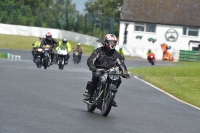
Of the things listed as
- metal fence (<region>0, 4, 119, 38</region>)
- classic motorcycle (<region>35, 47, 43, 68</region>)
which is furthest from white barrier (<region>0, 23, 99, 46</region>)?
classic motorcycle (<region>35, 47, 43, 68</region>)

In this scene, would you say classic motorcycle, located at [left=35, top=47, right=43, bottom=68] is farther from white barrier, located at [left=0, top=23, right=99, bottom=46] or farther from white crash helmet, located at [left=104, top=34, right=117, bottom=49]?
white barrier, located at [left=0, top=23, right=99, bottom=46]

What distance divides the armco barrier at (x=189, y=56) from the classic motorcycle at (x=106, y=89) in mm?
55559

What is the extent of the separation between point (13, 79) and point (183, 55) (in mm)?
49857

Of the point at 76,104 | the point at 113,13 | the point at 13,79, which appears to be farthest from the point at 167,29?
the point at 76,104

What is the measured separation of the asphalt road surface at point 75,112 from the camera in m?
11.3

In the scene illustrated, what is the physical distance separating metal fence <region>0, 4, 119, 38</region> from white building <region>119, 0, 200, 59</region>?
2.22 metres

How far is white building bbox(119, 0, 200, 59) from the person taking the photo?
254ft

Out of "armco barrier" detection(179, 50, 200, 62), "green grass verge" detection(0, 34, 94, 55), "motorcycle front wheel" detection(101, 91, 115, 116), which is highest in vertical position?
"motorcycle front wheel" detection(101, 91, 115, 116)

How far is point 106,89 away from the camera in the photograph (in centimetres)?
1352

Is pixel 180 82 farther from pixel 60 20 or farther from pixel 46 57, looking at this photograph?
pixel 60 20

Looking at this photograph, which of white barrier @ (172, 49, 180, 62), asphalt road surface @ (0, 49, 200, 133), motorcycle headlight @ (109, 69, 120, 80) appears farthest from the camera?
white barrier @ (172, 49, 180, 62)

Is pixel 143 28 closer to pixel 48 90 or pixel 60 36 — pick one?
pixel 60 36

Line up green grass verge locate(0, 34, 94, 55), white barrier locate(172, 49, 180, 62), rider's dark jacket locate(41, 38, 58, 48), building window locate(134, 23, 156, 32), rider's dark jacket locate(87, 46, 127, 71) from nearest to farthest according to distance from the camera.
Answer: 1. rider's dark jacket locate(87, 46, 127, 71)
2. rider's dark jacket locate(41, 38, 58, 48)
3. green grass verge locate(0, 34, 94, 55)
4. white barrier locate(172, 49, 180, 62)
5. building window locate(134, 23, 156, 32)

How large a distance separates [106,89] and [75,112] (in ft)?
2.63
